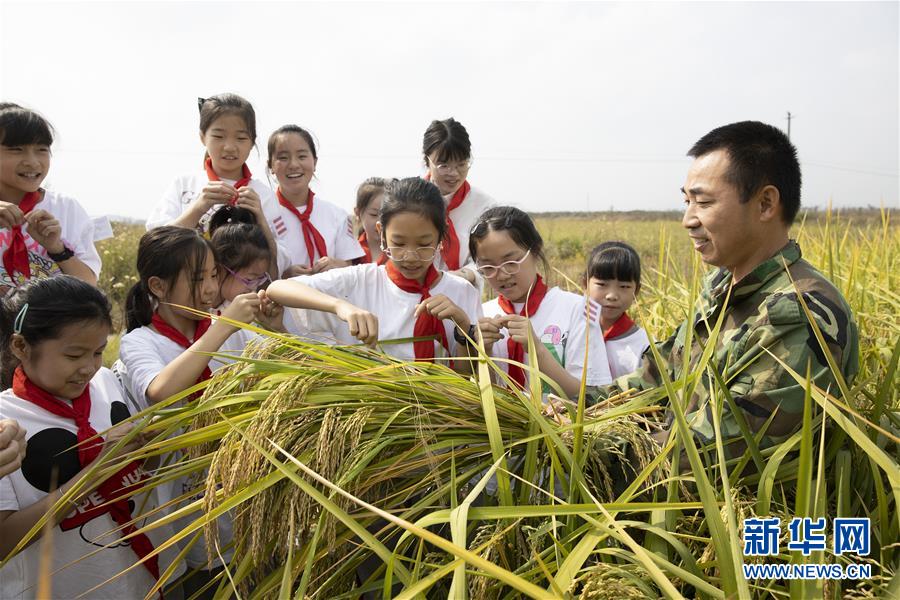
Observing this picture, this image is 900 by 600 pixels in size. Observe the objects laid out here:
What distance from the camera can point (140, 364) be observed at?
236 centimetres

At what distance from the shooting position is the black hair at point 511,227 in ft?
9.53

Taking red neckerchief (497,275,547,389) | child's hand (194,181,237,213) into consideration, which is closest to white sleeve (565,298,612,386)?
red neckerchief (497,275,547,389)

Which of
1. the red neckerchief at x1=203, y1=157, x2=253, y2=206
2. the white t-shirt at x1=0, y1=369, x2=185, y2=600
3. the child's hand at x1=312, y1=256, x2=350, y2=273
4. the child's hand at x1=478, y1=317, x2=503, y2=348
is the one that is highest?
the red neckerchief at x1=203, y1=157, x2=253, y2=206

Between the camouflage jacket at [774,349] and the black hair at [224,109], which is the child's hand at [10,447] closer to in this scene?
the camouflage jacket at [774,349]

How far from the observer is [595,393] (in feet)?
7.66

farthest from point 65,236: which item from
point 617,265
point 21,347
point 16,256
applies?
point 617,265

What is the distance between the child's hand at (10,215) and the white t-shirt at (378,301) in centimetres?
107

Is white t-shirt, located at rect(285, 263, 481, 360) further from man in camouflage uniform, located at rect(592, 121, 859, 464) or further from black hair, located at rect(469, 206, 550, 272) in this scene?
man in camouflage uniform, located at rect(592, 121, 859, 464)

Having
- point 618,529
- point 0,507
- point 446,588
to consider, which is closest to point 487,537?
point 446,588

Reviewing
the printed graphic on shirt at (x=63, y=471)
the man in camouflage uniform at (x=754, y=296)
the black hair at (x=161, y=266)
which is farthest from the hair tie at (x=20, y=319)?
the man in camouflage uniform at (x=754, y=296)

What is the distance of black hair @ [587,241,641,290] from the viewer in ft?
11.3

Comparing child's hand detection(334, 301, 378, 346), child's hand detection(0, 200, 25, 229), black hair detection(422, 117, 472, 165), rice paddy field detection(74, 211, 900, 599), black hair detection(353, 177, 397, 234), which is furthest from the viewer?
black hair detection(353, 177, 397, 234)

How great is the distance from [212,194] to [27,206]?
78cm

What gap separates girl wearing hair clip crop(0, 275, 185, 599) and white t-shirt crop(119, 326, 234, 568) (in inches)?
5.0
